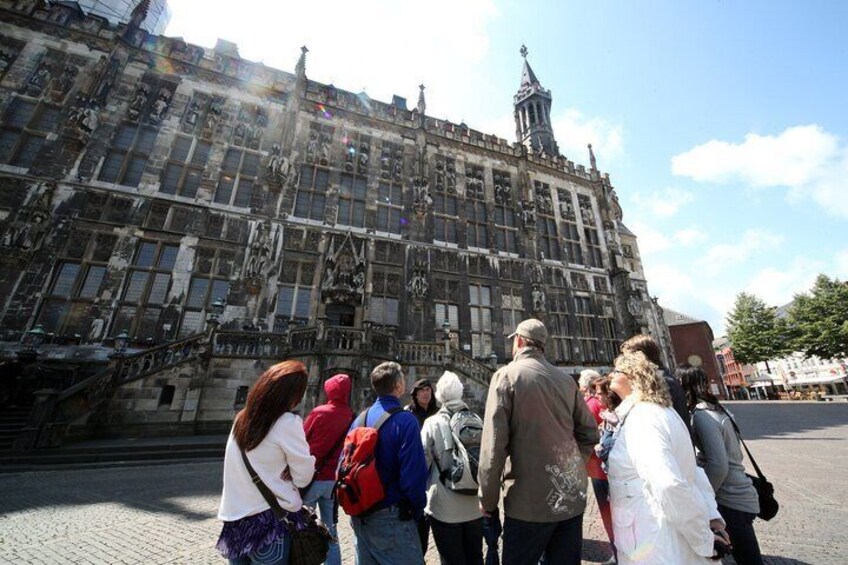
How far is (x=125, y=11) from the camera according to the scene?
2533cm

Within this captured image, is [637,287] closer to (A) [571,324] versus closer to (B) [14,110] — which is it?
(A) [571,324]

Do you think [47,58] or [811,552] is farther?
[47,58]

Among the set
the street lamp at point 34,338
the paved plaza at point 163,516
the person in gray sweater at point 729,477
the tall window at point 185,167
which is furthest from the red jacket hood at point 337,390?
the tall window at point 185,167

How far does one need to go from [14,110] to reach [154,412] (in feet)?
48.5

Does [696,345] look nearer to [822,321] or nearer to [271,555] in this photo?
[822,321]

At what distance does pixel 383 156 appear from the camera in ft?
62.1

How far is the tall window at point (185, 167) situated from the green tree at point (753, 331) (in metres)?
40.0

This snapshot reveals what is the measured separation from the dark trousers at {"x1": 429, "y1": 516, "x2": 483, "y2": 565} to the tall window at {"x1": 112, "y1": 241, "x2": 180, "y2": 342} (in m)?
13.9

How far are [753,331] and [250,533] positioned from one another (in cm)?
3840

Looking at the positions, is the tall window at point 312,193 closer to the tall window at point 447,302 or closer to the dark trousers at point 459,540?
the tall window at point 447,302

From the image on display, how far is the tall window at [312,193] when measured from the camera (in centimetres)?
1625

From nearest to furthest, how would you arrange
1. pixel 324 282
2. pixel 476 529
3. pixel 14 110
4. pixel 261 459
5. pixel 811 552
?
pixel 261 459 < pixel 476 529 < pixel 811 552 < pixel 14 110 < pixel 324 282

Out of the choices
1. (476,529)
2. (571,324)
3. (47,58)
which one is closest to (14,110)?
(47,58)

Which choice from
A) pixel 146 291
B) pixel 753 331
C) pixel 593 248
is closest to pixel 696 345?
pixel 753 331
